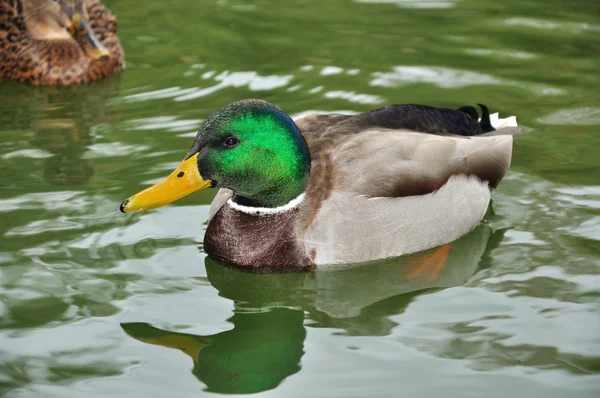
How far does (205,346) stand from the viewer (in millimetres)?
5531

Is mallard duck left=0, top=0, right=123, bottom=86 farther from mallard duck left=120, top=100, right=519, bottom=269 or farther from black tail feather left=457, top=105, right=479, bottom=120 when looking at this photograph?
black tail feather left=457, top=105, right=479, bottom=120

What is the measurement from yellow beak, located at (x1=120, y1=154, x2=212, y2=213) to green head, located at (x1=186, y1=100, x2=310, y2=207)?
0.04m

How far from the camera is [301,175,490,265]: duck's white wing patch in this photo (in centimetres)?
620

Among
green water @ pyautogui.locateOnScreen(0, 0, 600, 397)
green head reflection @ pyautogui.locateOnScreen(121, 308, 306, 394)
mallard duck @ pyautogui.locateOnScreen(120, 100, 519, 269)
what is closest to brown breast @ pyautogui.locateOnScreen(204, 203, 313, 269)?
mallard duck @ pyautogui.locateOnScreen(120, 100, 519, 269)

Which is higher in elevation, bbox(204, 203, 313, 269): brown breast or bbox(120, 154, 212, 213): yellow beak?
bbox(120, 154, 212, 213): yellow beak

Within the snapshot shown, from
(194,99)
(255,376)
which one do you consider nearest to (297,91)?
(194,99)

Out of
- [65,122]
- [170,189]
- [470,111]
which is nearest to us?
[170,189]

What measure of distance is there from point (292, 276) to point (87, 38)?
4.31 meters

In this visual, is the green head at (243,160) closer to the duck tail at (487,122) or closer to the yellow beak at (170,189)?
the yellow beak at (170,189)

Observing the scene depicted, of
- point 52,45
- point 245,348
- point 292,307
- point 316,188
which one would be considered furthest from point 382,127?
point 52,45

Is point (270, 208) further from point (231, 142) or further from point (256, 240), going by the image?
point (231, 142)

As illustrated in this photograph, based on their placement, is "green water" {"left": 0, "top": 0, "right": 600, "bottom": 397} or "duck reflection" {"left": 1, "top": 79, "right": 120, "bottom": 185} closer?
"green water" {"left": 0, "top": 0, "right": 600, "bottom": 397}

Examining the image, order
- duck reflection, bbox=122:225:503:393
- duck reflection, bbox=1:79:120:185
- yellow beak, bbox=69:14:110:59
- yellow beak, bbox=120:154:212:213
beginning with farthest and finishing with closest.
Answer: yellow beak, bbox=69:14:110:59 → duck reflection, bbox=1:79:120:185 → yellow beak, bbox=120:154:212:213 → duck reflection, bbox=122:225:503:393

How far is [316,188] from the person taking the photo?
628cm
